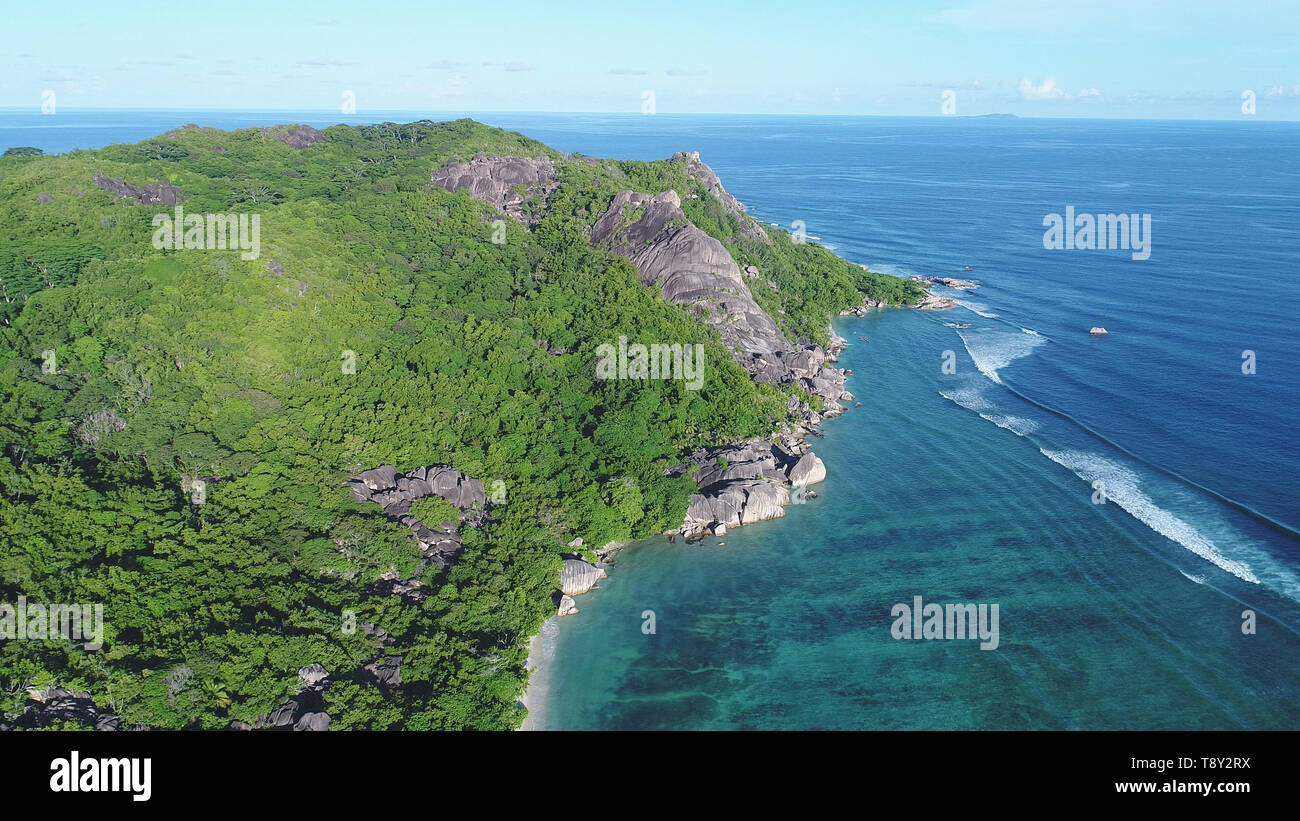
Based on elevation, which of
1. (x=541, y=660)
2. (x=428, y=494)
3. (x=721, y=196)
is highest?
(x=721, y=196)

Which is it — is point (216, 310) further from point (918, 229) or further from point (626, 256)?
point (918, 229)

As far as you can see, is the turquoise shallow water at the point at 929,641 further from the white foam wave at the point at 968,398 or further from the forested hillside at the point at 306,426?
the white foam wave at the point at 968,398

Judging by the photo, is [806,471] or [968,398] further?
[968,398]

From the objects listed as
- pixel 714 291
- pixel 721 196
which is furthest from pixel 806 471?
pixel 721 196

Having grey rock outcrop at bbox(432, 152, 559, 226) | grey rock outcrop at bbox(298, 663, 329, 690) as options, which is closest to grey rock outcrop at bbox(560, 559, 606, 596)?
grey rock outcrop at bbox(298, 663, 329, 690)

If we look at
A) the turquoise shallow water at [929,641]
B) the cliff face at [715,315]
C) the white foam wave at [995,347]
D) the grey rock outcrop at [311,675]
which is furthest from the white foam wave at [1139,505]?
the grey rock outcrop at [311,675]

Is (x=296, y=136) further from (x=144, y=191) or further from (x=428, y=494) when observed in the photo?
(x=428, y=494)
